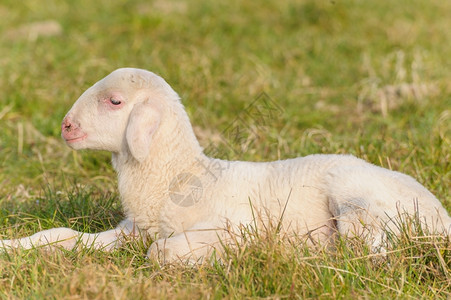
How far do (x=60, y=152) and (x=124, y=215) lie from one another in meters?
1.63

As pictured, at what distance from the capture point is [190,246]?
3246mm

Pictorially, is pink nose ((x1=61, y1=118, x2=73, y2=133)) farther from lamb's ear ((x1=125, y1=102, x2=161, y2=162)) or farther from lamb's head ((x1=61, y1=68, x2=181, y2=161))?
lamb's ear ((x1=125, y1=102, x2=161, y2=162))

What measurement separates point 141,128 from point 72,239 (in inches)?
29.0

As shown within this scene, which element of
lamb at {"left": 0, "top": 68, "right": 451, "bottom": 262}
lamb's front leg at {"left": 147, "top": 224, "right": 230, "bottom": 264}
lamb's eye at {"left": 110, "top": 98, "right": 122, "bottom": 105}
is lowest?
lamb's front leg at {"left": 147, "top": 224, "right": 230, "bottom": 264}

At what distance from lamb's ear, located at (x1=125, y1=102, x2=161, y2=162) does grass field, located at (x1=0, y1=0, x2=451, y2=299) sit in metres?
0.51

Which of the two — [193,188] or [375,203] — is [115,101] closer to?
[193,188]

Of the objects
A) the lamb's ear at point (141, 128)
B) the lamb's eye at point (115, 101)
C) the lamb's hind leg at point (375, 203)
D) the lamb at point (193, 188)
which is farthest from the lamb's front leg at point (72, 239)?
the lamb's hind leg at point (375, 203)

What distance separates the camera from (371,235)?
3.23 meters

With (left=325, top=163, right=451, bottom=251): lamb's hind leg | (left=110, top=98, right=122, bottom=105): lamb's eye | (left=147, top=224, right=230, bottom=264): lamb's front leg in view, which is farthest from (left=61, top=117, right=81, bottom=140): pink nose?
(left=325, top=163, right=451, bottom=251): lamb's hind leg

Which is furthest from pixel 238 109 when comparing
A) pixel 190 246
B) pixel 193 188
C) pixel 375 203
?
pixel 190 246

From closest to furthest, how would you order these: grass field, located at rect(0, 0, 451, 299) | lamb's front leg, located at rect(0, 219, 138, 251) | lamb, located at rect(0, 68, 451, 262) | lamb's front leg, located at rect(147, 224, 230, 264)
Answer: grass field, located at rect(0, 0, 451, 299), lamb's front leg, located at rect(147, 224, 230, 264), lamb, located at rect(0, 68, 451, 262), lamb's front leg, located at rect(0, 219, 138, 251)

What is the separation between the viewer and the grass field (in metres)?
2.94

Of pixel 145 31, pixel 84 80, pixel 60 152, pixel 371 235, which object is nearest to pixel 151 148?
pixel 371 235

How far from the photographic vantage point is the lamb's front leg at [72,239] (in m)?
3.48
